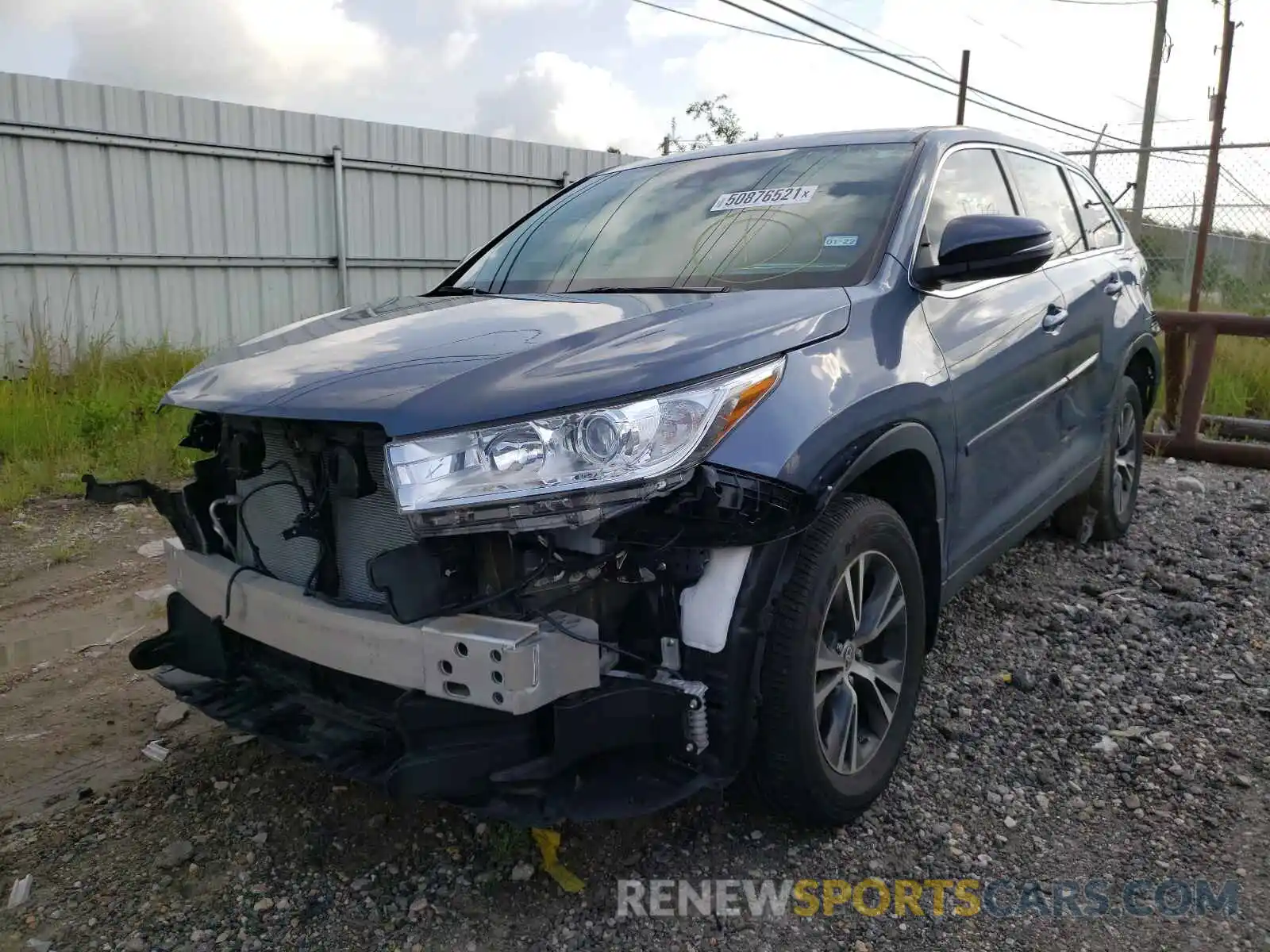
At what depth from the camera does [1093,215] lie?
465 centimetres

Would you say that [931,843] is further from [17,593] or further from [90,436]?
[90,436]

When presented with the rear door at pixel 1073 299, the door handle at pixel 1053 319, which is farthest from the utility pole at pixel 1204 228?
the door handle at pixel 1053 319

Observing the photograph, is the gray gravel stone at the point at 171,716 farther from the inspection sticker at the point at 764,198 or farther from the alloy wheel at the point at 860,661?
the inspection sticker at the point at 764,198

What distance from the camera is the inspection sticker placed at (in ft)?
10.2

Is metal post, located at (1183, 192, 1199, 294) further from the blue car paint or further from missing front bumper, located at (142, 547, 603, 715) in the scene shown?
missing front bumper, located at (142, 547, 603, 715)

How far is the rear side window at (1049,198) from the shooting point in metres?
3.93

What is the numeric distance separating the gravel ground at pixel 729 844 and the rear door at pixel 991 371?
0.62 m

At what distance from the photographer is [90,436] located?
628 cm

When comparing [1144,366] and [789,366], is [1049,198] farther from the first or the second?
[789,366]

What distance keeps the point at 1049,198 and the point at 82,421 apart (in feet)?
18.3

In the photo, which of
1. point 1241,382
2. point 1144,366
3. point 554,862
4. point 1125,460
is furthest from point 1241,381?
point 554,862

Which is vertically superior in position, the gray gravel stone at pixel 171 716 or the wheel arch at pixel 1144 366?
the wheel arch at pixel 1144 366

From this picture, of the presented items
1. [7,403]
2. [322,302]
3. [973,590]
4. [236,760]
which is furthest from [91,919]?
[322,302]

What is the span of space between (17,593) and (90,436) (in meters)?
2.21
